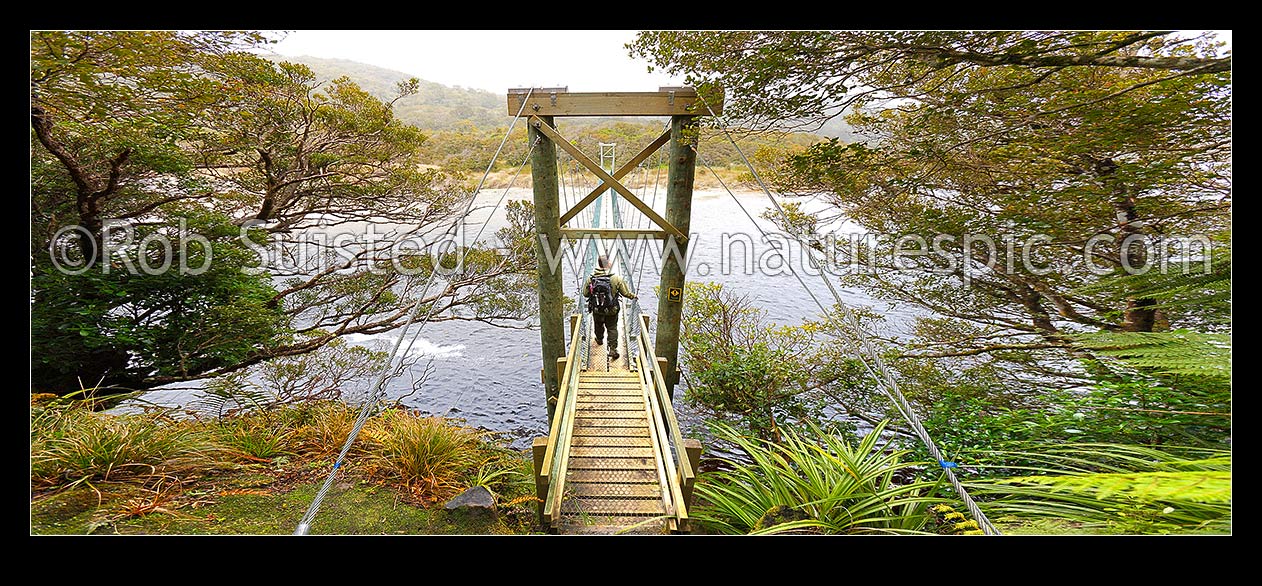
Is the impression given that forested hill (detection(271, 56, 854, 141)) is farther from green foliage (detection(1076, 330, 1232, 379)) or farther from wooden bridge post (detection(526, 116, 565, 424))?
green foliage (detection(1076, 330, 1232, 379))

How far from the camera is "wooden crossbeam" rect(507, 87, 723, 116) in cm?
255

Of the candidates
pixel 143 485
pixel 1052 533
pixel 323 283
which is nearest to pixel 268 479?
pixel 143 485

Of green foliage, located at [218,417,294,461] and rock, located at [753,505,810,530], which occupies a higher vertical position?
green foliage, located at [218,417,294,461]

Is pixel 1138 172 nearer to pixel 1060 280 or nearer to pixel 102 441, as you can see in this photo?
pixel 1060 280

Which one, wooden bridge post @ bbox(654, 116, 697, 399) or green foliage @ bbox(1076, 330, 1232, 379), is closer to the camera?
green foliage @ bbox(1076, 330, 1232, 379)

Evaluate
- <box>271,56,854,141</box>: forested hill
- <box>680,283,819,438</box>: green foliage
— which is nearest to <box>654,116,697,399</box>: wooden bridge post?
<box>680,283,819,438</box>: green foliage

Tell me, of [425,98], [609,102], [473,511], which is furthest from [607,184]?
[425,98]

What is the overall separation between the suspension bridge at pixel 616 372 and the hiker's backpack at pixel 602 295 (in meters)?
0.18

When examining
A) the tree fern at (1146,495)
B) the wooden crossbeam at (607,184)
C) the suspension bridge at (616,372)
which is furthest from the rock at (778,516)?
the wooden crossbeam at (607,184)

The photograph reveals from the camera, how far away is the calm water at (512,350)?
408 cm

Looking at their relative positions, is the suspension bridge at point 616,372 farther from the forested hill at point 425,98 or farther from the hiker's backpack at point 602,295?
the forested hill at point 425,98

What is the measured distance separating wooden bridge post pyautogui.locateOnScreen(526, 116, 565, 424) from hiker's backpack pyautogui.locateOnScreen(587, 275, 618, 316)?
0.39 metres
